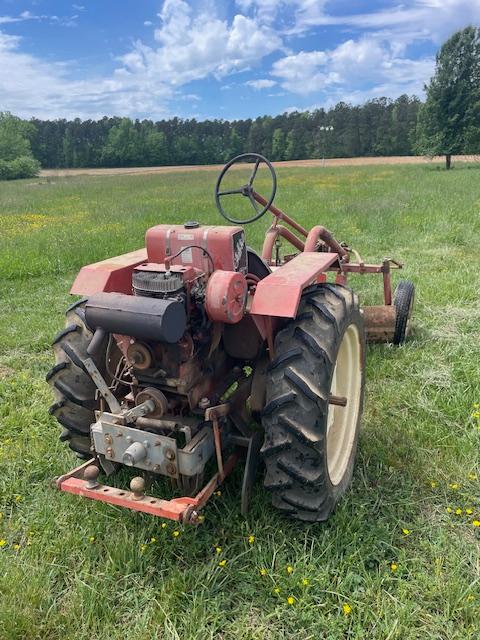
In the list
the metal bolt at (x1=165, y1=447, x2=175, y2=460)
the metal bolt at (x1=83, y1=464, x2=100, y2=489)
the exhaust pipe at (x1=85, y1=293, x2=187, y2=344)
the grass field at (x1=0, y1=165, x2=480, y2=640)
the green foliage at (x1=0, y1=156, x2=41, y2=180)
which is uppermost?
the green foliage at (x1=0, y1=156, x2=41, y2=180)

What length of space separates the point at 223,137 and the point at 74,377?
8035cm

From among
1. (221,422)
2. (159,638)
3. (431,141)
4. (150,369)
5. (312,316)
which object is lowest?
(159,638)

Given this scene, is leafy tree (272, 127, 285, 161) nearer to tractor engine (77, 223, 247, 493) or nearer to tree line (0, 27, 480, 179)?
tree line (0, 27, 480, 179)

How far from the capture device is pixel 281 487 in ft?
7.59

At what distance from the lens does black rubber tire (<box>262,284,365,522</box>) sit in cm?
222

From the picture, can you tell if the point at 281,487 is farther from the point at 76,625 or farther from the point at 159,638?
the point at 76,625

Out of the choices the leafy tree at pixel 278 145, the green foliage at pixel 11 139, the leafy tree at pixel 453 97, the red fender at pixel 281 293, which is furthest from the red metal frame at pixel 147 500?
the leafy tree at pixel 278 145

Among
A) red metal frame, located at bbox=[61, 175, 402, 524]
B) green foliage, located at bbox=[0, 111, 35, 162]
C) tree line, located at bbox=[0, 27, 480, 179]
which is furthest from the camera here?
tree line, located at bbox=[0, 27, 480, 179]

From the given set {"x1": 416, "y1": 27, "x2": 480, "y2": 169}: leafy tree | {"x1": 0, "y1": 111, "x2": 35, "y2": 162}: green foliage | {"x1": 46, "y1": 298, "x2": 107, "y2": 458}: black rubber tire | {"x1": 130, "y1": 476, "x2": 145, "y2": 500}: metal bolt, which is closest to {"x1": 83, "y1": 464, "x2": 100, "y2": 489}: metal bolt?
{"x1": 130, "y1": 476, "x2": 145, "y2": 500}: metal bolt

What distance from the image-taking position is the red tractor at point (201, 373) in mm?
2184

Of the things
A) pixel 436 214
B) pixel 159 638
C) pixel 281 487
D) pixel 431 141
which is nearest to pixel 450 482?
pixel 281 487

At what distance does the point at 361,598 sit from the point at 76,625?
1167 millimetres

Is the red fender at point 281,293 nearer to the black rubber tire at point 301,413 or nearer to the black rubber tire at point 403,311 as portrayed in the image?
the black rubber tire at point 301,413

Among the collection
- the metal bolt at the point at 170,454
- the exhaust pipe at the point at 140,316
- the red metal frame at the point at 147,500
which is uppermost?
the exhaust pipe at the point at 140,316
